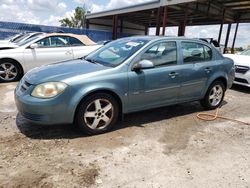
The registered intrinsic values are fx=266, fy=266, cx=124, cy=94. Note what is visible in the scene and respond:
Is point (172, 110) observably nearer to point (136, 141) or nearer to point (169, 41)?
point (169, 41)

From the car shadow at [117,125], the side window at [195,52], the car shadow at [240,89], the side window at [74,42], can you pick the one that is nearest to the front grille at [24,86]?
the car shadow at [117,125]

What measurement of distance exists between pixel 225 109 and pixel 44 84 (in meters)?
4.12

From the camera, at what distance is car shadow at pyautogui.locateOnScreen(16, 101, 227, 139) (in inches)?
160

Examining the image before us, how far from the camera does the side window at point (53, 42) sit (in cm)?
832

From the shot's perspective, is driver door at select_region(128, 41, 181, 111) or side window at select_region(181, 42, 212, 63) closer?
driver door at select_region(128, 41, 181, 111)

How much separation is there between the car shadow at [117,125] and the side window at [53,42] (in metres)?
3.95

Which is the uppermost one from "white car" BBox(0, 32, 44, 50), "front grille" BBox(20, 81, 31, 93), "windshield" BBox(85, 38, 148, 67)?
"windshield" BBox(85, 38, 148, 67)

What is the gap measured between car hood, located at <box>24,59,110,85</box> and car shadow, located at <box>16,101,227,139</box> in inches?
31.0

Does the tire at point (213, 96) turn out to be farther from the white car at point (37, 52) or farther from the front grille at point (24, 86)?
the white car at point (37, 52)

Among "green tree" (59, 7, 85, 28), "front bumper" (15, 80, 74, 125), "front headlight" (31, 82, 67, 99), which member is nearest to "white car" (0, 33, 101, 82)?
"front bumper" (15, 80, 74, 125)

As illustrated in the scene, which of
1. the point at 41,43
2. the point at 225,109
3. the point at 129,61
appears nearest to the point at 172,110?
the point at 225,109

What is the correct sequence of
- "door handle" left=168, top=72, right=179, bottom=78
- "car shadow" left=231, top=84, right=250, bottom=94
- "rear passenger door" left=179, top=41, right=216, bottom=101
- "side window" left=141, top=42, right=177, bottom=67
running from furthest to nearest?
"car shadow" left=231, top=84, right=250, bottom=94
"rear passenger door" left=179, top=41, right=216, bottom=101
"door handle" left=168, top=72, right=179, bottom=78
"side window" left=141, top=42, right=177, bottom=67

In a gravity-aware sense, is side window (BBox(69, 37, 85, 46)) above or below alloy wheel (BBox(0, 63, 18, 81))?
above

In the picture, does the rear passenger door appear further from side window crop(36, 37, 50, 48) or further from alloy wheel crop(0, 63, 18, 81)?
alloy wheel crop(0, 63, 18, 81)
